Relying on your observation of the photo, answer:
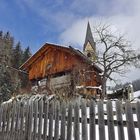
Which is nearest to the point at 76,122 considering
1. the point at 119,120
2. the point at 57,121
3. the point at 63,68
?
the point at 57,121

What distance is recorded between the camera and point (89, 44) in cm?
4509

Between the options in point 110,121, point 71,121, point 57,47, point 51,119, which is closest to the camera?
point 110,121

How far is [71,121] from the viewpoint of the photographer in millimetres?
5277

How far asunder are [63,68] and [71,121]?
19916mm

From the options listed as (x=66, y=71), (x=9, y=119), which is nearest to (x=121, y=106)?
(x=9, y=119)

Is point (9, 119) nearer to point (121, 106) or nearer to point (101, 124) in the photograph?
point (101, 124)

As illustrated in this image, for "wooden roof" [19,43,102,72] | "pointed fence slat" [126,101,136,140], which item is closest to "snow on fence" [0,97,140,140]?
"pointed fence slat" [126,101,136,140]

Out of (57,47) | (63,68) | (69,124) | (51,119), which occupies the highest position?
(57,47)

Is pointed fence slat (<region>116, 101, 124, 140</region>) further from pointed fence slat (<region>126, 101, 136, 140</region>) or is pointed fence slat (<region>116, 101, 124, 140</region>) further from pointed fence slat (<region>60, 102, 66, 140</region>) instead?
pointed fence slat (<region>60, 102, 66, 140</region>)

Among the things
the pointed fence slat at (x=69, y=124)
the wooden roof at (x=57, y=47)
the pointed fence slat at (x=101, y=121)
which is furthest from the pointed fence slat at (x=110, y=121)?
the wooden roof at (x=57, y=47)

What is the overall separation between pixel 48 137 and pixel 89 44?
3995 cm

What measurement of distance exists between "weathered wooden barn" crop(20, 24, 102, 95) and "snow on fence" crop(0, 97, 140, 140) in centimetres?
1239

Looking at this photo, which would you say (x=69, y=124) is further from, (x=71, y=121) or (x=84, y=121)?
(x=84, y=121)

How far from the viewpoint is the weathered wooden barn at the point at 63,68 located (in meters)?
21.5
